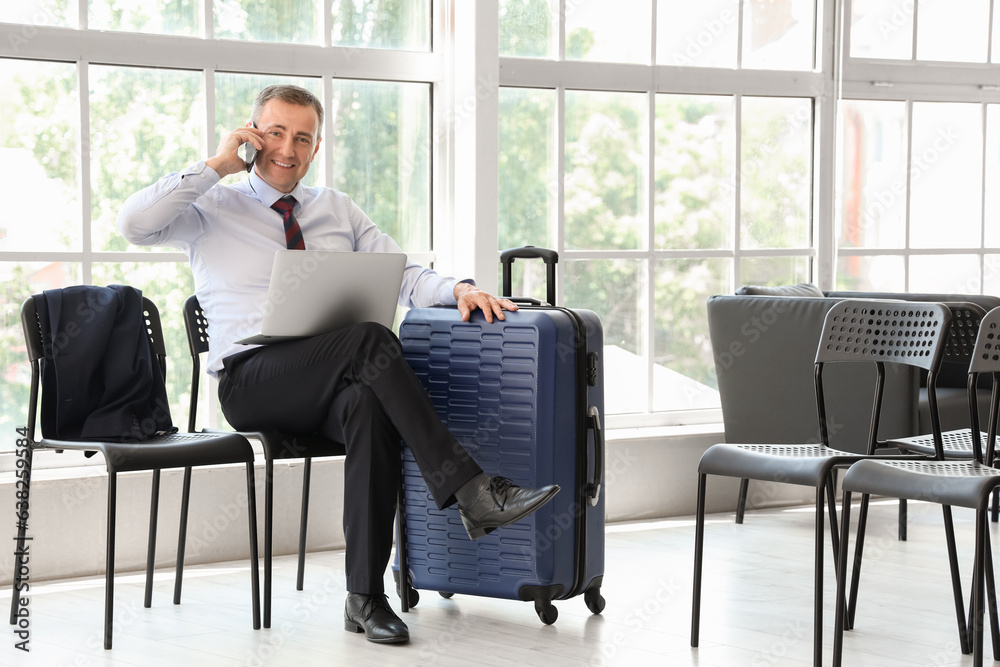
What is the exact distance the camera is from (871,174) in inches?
191

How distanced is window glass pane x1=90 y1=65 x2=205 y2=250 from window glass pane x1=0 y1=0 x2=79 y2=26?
16cm

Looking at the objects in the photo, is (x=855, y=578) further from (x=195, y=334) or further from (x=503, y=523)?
(x=195, y=334)

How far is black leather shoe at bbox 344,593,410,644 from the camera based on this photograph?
2.68 metres

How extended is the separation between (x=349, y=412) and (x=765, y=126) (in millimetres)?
2524

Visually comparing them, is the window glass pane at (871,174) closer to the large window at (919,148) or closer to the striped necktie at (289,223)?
the large window at (919,148)

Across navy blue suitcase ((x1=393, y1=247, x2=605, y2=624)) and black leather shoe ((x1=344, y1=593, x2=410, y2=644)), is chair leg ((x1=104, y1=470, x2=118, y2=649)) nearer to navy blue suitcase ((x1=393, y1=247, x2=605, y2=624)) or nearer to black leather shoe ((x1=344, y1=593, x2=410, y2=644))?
black leather shoe ((x1=344, y1=593, x2=410, y2=644))

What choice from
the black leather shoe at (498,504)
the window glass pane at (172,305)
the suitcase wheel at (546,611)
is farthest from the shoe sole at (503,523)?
the window glass pane at (172,305)

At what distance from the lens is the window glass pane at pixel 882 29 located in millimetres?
4777

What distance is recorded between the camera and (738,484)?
4.43m

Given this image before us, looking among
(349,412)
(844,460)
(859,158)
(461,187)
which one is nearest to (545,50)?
(461,187)

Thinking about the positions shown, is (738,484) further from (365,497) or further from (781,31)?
(365,497)

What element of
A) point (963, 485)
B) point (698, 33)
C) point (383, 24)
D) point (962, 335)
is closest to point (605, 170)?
point (698, 33)

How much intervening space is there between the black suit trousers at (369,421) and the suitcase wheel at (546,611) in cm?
36

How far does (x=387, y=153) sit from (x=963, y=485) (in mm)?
2319
